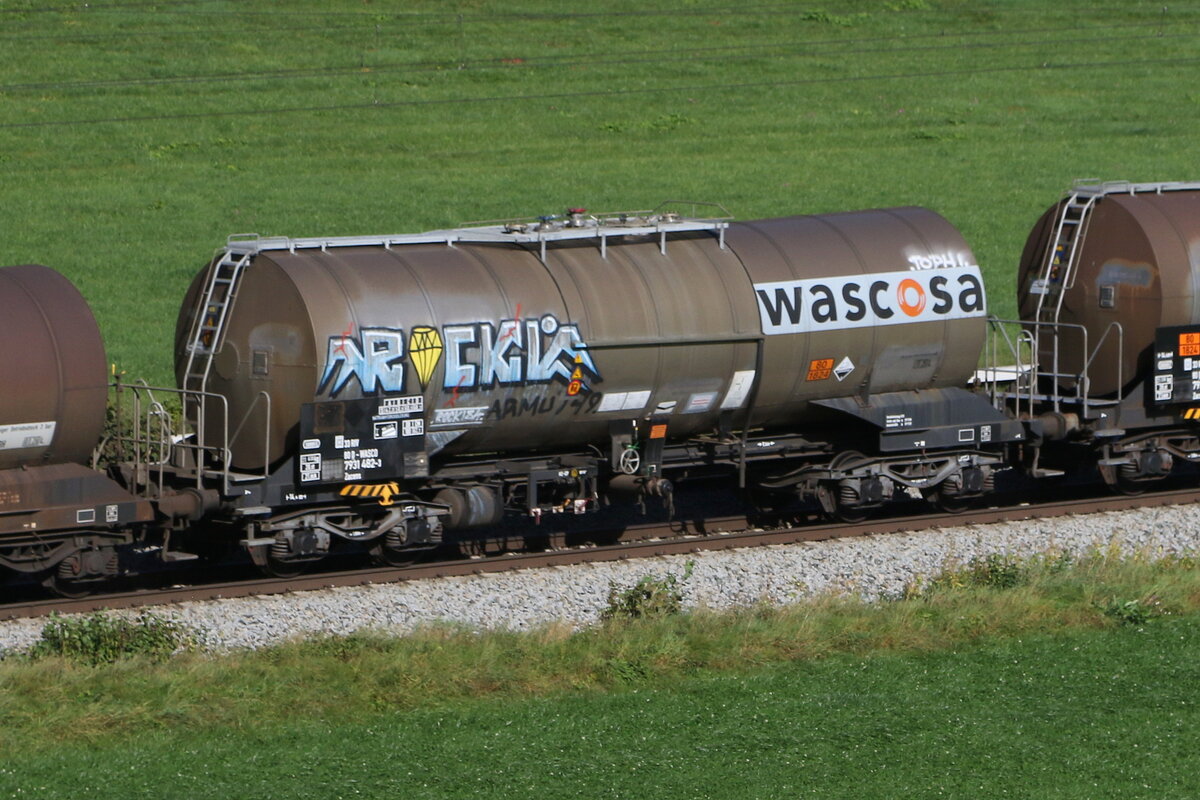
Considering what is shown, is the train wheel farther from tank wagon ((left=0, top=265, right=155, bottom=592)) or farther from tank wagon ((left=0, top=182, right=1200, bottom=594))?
tank wagon ((left=0, top=265, right=155, bottom=592))

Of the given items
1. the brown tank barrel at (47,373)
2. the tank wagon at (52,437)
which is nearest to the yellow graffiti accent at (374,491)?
the tank wagon at (52,437)

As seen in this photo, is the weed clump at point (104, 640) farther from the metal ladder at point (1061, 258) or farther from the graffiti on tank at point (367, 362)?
the metal ladder at point (1061, 258)

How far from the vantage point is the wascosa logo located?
2161 cm

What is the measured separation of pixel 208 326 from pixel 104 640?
15.6 ft

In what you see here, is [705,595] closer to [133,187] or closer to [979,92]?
[133,187]

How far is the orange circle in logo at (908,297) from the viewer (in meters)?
22.4

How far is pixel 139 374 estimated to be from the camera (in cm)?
2917

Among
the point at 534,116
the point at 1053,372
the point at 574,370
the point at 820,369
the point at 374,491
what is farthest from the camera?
the point at 534,116

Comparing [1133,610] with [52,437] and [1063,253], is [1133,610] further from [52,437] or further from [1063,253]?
[52,437]

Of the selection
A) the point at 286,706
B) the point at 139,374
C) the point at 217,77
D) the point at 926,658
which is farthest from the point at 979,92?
the point at 286,706

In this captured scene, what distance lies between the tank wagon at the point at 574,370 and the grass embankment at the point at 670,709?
3475 mm

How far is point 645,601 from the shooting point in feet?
59.1

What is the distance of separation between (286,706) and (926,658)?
6124 millimetres

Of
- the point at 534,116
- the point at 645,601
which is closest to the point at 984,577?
the point at 645,601
